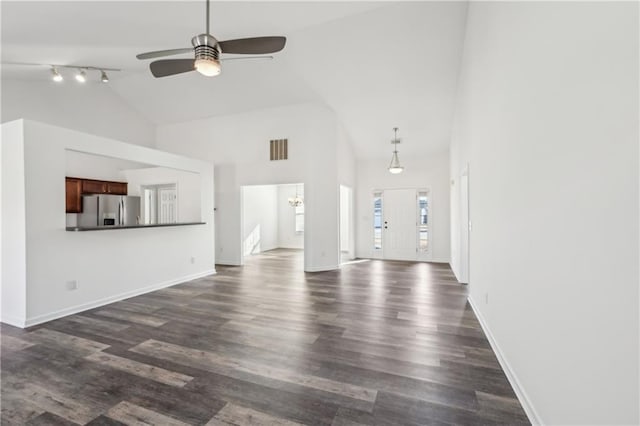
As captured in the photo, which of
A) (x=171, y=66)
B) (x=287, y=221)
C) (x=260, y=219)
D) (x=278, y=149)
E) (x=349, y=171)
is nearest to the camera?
(x=171, y=66)

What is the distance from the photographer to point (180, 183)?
5797 mm

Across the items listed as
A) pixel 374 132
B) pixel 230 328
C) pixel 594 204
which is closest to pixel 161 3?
pixel 230 328

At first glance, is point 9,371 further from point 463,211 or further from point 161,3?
point 463,211

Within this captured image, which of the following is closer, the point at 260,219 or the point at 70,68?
the point at 70,68

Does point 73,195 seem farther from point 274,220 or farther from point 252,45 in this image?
point 274,220

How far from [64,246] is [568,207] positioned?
17.4 ft

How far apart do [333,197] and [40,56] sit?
5766 millimetres

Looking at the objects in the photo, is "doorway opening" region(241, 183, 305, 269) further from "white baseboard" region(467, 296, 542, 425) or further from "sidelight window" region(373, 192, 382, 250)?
"white baseboard" region(467, 296, 542, 425)

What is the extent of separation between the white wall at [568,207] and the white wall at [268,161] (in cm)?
425

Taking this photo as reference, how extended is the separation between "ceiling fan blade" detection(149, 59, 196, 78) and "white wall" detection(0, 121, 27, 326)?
6.11 feet

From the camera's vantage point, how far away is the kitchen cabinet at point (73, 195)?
4.30 meters

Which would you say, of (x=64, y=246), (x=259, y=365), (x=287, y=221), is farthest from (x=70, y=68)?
(x=287, y=221)

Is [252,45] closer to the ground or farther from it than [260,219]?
farther from it

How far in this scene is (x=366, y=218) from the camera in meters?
8.69
